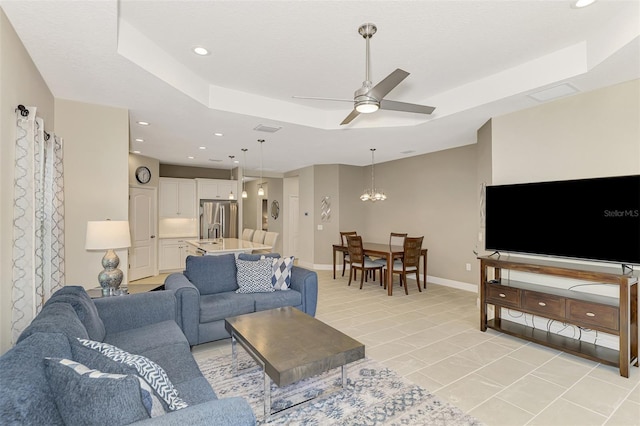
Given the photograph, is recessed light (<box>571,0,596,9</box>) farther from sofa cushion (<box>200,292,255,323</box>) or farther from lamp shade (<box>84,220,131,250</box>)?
lamp shade (<box>84,220,131,250</box>)

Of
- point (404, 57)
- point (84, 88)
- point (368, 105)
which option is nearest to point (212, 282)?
point (84, 88)

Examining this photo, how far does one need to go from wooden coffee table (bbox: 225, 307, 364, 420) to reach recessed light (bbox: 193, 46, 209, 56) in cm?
257

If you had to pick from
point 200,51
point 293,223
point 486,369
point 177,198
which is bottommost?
point 486,369

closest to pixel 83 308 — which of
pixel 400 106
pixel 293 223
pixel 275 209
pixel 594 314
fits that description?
pixel 400 106

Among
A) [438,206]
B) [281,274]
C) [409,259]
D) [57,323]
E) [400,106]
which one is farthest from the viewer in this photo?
[438,206]

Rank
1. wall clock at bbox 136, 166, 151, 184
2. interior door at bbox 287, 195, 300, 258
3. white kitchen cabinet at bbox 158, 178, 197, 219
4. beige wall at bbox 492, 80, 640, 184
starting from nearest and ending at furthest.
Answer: beige wall at bbox 492, 80, 640, 184 → wall clock at bbox 136, 166, 151, 184 → white kitchen cabinet at bbox 158, 178, 197, 219 → interior door at bbox 287, 195, 300, 258

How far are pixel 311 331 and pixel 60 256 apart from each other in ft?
8.70

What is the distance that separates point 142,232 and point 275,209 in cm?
432

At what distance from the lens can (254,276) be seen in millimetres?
3811

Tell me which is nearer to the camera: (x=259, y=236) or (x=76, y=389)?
(x=76, y=389)

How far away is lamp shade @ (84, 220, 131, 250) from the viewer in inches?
117

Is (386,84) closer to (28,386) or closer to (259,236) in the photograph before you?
(28,386)

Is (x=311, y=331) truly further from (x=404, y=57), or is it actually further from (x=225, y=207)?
(x=225, y=207)

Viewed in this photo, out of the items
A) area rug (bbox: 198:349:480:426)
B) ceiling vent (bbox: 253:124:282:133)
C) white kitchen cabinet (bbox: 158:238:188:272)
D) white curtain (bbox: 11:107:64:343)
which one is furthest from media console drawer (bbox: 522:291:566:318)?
white kitchen cabinet (bbox: 158:238:188:272)
